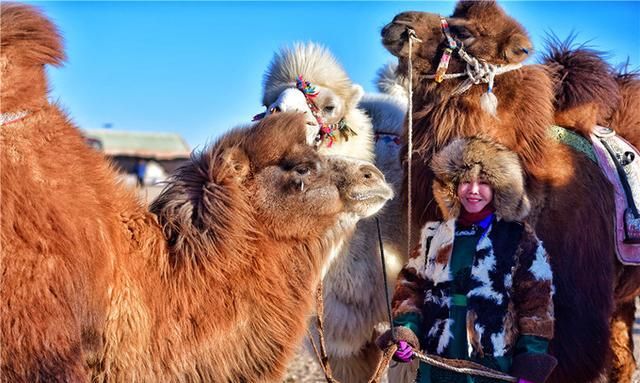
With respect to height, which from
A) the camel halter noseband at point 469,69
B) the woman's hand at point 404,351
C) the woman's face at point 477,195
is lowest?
the woman's hand at point 404,351

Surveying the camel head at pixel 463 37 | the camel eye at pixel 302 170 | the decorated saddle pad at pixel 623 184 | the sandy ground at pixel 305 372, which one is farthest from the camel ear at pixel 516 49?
the sandy ground at pixel 305 372

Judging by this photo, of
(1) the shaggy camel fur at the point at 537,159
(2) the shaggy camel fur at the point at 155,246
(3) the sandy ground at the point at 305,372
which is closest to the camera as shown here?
(2) the shaggy camel fur at the point at 155,246

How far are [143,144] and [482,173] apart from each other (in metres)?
39.7

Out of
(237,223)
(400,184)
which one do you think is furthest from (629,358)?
(237,223)

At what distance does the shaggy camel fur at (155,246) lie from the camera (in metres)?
3.19

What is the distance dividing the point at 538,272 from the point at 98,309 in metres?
2.06

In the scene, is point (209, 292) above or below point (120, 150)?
above

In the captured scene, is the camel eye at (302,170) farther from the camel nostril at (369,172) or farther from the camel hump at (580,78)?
the camel hump at (580,78)

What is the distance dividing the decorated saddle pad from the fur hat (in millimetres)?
968

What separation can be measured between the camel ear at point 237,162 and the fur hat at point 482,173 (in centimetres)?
112

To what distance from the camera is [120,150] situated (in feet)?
130

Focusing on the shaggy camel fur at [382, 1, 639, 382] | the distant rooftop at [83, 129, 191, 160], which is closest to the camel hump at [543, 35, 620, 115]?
the shaggy camel fur at [382, 1, 639, 382]

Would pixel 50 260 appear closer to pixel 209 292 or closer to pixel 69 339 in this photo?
pixel 69 339

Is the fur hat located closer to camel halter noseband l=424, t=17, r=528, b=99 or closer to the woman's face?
the woman's face
